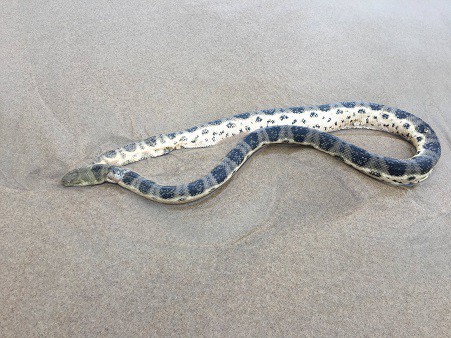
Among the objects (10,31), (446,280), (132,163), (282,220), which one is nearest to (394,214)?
(446,280)

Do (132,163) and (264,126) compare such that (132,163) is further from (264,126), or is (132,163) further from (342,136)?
(342,136)

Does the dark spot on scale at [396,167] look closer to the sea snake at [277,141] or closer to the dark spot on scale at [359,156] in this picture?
the sea snake at [277,141]

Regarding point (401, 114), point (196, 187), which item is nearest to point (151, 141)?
point (196, 187)

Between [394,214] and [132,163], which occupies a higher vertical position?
[394,214]

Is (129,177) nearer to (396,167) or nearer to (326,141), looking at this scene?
(326,141)

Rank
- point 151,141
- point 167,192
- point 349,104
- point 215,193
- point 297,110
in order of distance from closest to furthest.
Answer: point 167,192 < point 215,193 < point 151,141 < point 297,110 < point 349,104

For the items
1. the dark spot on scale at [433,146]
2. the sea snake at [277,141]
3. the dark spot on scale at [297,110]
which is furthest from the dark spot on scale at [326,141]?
the dark spot on scale at [433,146]

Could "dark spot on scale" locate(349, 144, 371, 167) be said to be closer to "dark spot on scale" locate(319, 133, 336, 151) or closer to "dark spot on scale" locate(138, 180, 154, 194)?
"dark spot on scale" locate(319, 133, 336, 151)
